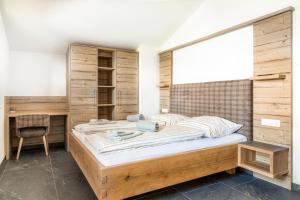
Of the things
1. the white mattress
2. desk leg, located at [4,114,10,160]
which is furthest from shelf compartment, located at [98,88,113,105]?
the white mattress

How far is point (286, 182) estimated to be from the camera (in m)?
2.23

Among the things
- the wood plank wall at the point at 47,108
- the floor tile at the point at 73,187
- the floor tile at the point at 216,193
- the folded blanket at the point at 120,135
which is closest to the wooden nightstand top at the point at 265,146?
the floor tile at the point at 216,193

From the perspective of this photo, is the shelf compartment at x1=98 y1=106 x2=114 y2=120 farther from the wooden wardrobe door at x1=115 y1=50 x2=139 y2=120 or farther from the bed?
the bed

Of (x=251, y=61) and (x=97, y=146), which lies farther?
(x=251, y=61)

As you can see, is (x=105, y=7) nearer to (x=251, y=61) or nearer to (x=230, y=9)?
(x=230, y=9)

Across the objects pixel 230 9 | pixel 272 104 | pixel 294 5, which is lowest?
pixel 272 104

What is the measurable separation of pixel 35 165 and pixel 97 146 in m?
1.68

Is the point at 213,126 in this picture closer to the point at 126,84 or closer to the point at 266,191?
the point at 266,191

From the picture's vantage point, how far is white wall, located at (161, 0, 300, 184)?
2.15 m

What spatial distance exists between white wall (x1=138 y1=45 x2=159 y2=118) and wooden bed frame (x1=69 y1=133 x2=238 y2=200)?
204 cm

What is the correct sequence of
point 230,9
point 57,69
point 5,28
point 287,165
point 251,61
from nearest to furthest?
point 287,165
point 251,61
point 230,9
point 5,28
point 57,69

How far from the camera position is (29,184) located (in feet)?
7.59

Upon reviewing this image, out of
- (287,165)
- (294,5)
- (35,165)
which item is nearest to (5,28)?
(35,165)

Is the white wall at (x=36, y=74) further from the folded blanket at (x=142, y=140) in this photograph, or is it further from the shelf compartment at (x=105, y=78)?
the folded blanket at (x=142, y=140)
